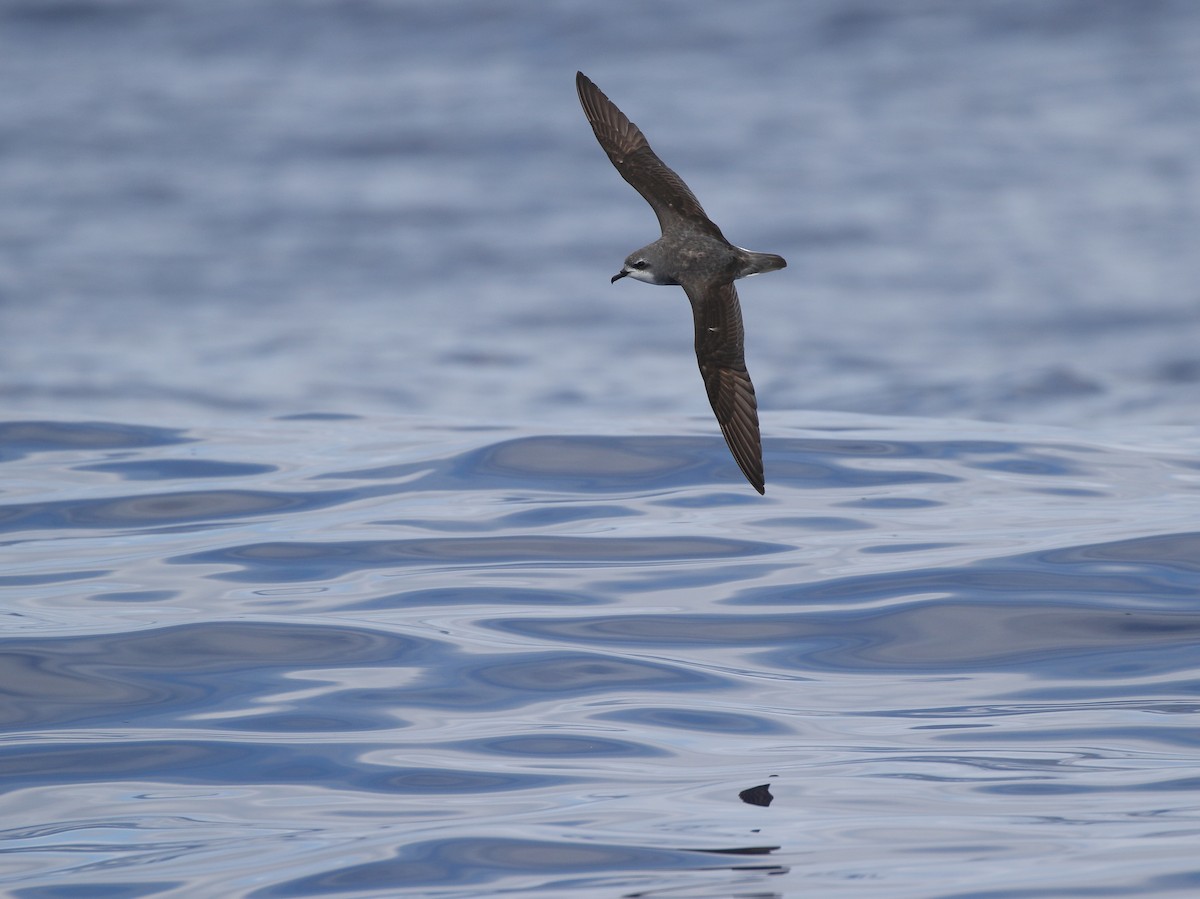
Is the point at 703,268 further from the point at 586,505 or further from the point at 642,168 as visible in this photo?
the point at 586,505

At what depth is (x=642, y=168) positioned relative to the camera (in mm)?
7605

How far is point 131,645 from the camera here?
8242mm

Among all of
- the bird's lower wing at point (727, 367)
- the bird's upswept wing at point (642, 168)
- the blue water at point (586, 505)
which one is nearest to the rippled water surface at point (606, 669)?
the blue water at point (586, 505)

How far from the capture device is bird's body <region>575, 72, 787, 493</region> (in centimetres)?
712

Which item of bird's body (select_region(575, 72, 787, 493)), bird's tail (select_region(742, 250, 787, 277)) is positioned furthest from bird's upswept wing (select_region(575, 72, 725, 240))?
bird's tail (select_region(742, 250, 787, 277))

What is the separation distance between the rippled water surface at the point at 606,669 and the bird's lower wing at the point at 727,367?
1.12m

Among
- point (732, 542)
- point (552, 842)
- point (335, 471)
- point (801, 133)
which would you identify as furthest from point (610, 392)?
point (801, 133)

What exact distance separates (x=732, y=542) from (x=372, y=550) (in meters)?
2.09

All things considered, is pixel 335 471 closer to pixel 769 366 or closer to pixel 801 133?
pixel 769 366

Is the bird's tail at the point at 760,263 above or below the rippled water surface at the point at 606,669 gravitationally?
above

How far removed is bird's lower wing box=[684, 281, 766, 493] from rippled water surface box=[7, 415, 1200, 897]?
1.12 metres

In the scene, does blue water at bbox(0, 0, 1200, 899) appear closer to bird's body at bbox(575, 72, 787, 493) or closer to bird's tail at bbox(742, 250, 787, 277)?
bird's body at bbox(575, 72, 787, 493)

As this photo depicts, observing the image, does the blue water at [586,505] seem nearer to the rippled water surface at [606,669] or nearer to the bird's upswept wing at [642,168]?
the rippled water surface at [606,669]

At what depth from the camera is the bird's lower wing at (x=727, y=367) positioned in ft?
24.1
